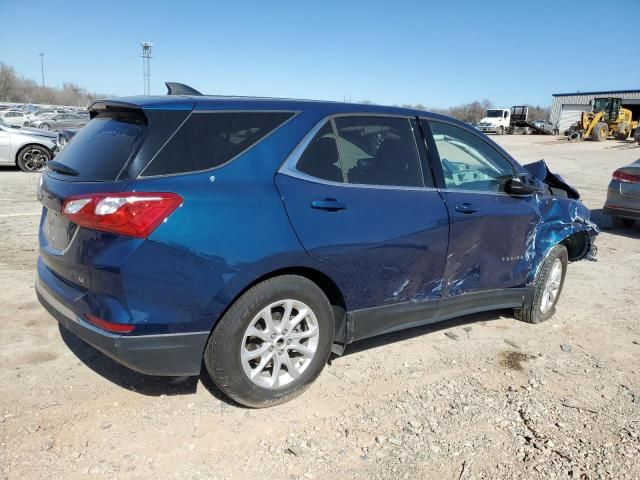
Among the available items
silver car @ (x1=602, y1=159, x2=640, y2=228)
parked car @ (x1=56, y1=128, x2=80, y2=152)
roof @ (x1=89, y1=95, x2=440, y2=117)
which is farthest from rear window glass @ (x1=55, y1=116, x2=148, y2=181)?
silver car @ (x1=602, y1=159, x2=640, y2=228)

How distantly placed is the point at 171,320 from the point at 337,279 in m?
0.98

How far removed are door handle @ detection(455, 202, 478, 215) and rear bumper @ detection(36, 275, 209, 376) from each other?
6.46 feet

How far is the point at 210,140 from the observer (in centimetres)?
275

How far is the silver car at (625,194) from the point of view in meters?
8.66

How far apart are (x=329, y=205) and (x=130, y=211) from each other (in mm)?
1095

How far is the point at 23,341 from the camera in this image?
3691 millimetres

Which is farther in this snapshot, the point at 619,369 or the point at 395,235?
the point at 619,369

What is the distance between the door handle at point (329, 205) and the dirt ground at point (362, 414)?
1.16 meters

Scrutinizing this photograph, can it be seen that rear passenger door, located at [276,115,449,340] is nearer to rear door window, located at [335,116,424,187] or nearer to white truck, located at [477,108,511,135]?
rear door window, located at [335,116,424,187]

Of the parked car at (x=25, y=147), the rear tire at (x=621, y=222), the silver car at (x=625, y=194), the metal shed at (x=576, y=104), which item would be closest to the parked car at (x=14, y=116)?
the parked car at (x=25, y=147)

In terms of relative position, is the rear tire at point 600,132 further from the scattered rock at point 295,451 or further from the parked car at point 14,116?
the scattered rock at point 295,451

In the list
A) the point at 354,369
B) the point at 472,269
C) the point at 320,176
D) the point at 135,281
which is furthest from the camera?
the point at 472,269

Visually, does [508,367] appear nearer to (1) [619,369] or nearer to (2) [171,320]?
(1) [619,369]

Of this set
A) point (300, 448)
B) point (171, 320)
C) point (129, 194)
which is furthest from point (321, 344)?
point (129, 194)
